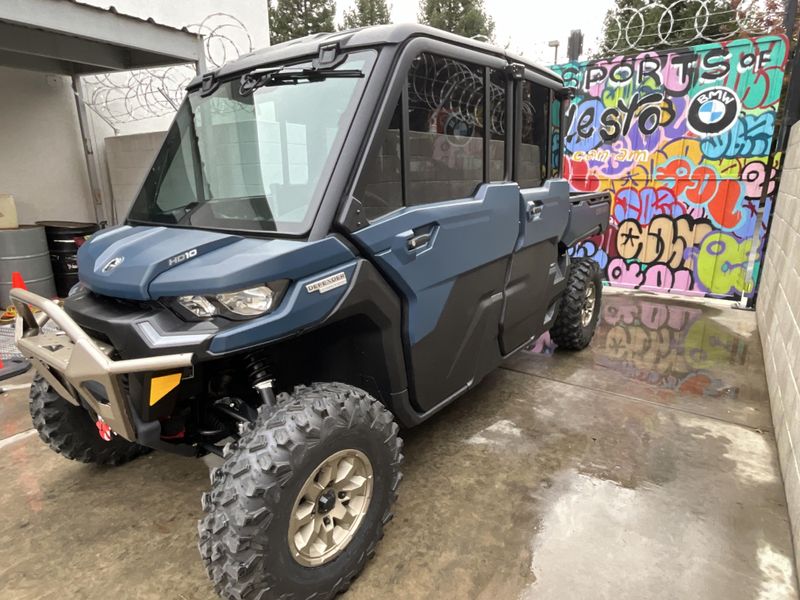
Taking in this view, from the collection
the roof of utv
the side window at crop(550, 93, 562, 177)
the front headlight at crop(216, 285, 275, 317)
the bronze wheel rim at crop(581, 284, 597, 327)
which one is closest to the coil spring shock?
the front headlight at crop(216, 285, 275, 317)

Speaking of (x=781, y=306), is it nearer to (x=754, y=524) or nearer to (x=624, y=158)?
(x=754, y=524)

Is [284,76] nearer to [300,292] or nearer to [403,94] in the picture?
[403,94]

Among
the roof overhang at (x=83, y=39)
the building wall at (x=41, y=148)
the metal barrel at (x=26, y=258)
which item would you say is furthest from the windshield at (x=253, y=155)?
the building wall at (x=41, y=148)

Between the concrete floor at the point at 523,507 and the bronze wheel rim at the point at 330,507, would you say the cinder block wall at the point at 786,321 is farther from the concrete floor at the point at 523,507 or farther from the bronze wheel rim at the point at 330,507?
the bronze wheel rim at the point at 330,507

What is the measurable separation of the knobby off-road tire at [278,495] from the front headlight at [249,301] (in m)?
0.41

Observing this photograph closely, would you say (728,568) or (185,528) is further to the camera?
(185,528)

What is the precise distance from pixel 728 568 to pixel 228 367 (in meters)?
2.38

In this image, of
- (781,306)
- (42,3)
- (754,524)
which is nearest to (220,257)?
(754,524)

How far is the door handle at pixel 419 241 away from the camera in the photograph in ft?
7.82

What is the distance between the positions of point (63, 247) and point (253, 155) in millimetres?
5173

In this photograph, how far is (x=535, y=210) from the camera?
3.39 m

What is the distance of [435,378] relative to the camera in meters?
2.74

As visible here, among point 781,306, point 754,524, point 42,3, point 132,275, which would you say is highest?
point 42,3

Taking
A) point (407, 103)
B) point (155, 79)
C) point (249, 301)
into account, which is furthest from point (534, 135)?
point (155, 79)
